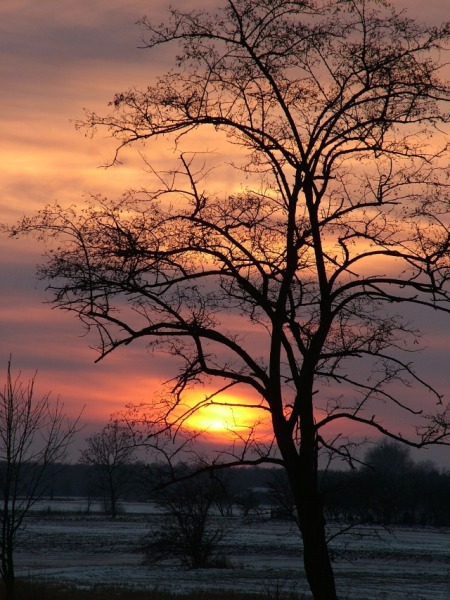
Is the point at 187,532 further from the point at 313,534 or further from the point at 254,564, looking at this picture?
the point at 313,534

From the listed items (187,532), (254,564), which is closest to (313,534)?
(187,532)

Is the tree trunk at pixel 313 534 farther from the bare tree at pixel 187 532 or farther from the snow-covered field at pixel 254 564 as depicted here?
the bare tree at pixel 187 532

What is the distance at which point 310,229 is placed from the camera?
39.9ft

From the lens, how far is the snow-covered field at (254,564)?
104 ft

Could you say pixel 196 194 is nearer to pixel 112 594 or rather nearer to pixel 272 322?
pixel 272 322

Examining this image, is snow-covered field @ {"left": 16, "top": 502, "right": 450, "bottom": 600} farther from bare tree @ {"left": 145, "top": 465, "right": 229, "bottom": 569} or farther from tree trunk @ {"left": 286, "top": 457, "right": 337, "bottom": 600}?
tree trunk @ {"left": 286, "top": 457, "right": 337, "bottom": 600}

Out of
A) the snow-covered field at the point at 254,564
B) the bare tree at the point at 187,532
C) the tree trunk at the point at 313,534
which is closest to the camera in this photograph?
the tree trunk at the point at 313,534

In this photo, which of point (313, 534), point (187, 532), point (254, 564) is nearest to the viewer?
point (313, 534)

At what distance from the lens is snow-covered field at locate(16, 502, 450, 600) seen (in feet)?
104

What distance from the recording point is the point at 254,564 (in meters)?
42.2

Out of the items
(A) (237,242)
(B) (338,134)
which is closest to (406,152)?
(B) (338,134)

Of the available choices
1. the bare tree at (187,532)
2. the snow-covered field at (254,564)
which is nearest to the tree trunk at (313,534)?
the snow-covered field at (254,564)

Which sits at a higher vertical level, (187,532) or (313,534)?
(313,534)

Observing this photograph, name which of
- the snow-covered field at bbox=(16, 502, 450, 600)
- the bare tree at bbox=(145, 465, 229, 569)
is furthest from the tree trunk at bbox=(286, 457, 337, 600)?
the bare tree at bbox=(145, 465, 229, 569)
